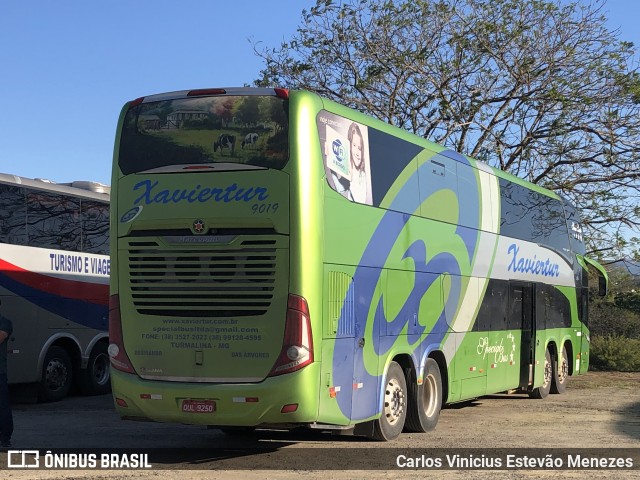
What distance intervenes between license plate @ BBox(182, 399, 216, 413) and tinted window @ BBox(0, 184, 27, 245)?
7.13 m

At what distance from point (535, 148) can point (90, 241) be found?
12055mm

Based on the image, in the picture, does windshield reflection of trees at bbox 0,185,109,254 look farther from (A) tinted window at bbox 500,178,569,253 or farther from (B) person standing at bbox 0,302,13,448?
(A) tinted window at bbox 500,178,569,253

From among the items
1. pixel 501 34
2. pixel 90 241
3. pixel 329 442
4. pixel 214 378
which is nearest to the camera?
pixel 214 378

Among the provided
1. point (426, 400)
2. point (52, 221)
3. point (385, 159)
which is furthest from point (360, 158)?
point (52, 221)

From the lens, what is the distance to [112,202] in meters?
10.5

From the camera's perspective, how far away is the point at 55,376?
17.4 metres

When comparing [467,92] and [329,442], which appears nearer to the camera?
[329,442]

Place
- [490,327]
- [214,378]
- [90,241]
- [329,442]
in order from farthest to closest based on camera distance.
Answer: [90,241], [490,327], [329,442], [214,378]

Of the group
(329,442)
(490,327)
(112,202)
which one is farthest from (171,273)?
(490,327)

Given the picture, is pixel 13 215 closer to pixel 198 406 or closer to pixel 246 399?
pixel 198 406

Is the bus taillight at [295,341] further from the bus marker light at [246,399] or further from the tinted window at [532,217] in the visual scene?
the tinted window at [532,217]

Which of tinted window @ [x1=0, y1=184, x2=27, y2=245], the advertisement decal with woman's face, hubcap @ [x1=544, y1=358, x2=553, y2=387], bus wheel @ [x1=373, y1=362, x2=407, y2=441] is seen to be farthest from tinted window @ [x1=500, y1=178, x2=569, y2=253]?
tinted window @ [x1=0, y1=184, x2=27, y2=245]

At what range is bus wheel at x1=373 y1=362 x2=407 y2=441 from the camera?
1145cm

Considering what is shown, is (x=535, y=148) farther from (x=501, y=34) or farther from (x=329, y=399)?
(x=329, y=399)
